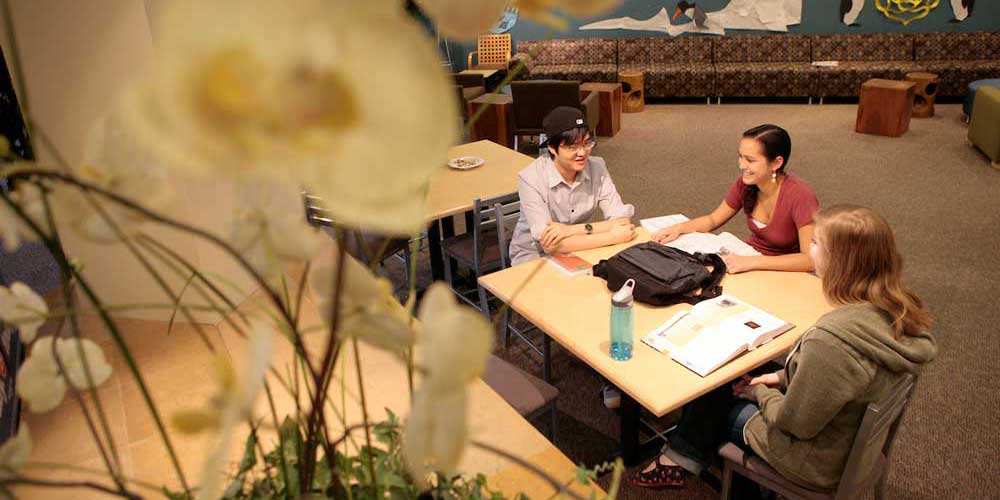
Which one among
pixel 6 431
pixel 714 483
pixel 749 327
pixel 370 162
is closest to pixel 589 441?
pixel 714 483

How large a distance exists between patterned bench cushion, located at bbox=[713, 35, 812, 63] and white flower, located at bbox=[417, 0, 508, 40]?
976 cm

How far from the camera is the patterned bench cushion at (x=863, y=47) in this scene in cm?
852

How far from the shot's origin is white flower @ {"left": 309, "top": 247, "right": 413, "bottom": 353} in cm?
43

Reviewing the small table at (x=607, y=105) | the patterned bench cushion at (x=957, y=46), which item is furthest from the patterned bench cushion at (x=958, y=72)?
the small table at (x=607, y=105)

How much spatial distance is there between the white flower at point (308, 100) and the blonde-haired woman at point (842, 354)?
1.79 meters

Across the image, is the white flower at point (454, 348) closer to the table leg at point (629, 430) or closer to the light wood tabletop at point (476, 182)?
the table leg at point (629, 430)

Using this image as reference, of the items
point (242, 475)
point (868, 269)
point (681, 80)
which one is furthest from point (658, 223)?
point (681, 80)

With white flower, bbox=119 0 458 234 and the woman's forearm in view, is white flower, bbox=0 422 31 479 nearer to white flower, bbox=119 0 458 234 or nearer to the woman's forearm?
white flower, bbox=119 0 458 234

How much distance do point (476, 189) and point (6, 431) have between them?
253cm

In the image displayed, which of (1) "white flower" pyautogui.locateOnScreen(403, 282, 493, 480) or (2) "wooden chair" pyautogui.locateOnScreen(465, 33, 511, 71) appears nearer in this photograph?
(1) "white flower" pyautogui.locateOnScreen(403, 282, 493, 480)

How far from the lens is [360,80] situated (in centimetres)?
30

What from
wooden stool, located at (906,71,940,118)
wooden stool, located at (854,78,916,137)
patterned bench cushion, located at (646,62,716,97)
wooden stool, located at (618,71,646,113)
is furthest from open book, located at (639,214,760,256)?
patterned bench cushion, located at (646,62,716,97)

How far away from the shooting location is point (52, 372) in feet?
1.96

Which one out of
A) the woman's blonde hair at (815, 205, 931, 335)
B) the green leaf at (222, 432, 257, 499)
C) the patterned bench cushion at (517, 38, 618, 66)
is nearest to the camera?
the green leaf at (222, 432, 257, 499)
